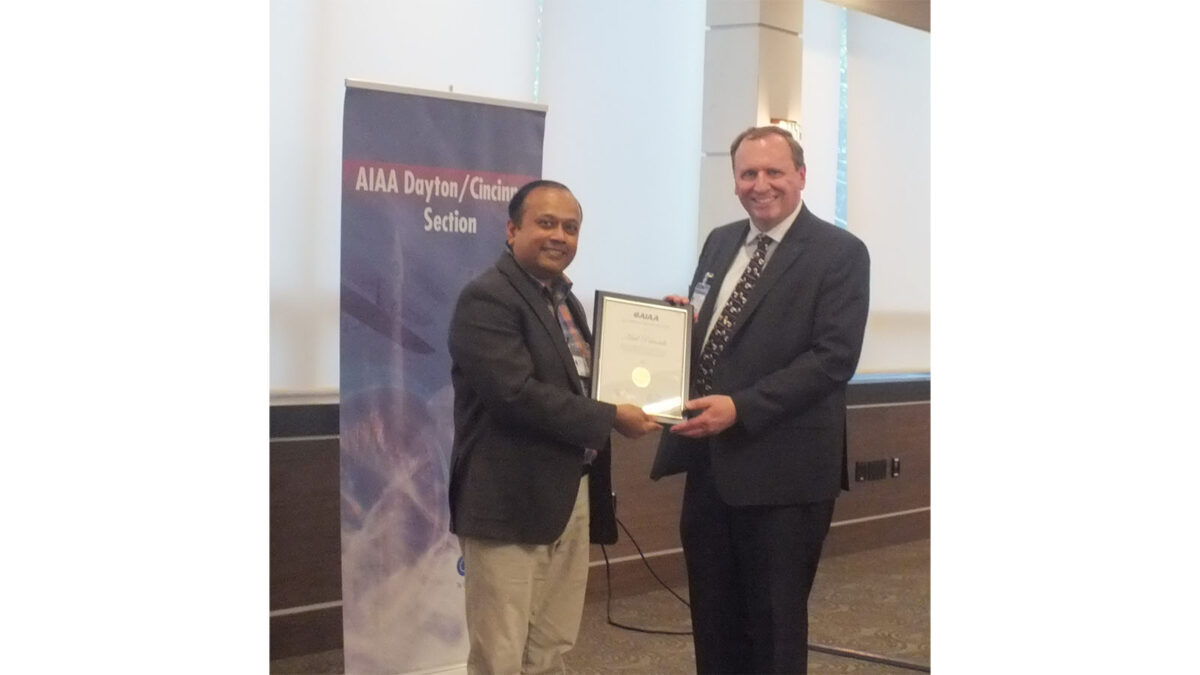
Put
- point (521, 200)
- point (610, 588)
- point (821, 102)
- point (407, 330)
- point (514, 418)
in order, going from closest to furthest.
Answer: point (514, 418) → point (521, 200) → point (407, 330) → point (610, 588) → point (821, 102)

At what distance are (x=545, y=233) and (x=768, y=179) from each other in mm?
597

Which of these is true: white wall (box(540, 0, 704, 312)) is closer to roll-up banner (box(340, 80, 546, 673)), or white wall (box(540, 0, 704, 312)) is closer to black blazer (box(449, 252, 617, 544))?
roll-up banner (box(340, 80, 546, 673))

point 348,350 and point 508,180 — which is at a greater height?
point 508,180

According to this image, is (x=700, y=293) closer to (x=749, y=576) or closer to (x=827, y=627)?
(x=749, y=576)

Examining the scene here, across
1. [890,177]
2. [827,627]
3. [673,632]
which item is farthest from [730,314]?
[890,177]

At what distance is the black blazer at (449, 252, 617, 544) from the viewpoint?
256cm

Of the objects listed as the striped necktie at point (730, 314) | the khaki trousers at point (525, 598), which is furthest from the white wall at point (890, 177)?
the khaki trousers at point (525, 598)

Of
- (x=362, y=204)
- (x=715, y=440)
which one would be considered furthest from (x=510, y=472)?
(x=362, y=204)

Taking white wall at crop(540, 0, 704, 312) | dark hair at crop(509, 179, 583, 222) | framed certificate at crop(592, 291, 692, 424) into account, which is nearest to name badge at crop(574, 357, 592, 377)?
framed certificate at crop(592, 291, 692, 424)

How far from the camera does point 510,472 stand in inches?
102

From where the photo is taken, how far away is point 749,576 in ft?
9.57

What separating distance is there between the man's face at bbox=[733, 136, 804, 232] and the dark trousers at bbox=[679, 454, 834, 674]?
66 centimetres
